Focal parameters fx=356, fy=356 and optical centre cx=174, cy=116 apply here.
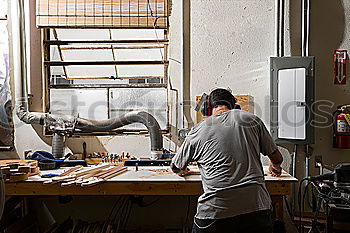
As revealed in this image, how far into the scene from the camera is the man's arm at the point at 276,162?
2.12m

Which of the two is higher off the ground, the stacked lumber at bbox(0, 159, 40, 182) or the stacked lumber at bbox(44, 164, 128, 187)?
the stacked lumber at bbox(0, 159, 40, 182)

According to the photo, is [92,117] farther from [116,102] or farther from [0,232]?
[0,232]

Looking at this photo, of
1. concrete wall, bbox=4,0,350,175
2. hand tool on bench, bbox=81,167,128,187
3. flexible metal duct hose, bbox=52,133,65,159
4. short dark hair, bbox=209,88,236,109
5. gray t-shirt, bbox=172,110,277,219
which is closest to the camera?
gray t-shirt, bbox=172,110,277,219

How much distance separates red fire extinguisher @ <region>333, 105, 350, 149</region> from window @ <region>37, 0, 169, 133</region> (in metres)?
1.50

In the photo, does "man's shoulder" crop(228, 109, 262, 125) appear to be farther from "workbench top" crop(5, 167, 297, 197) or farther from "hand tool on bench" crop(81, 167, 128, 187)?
"hand tool on bench" crop(81, 167, 128, 187)

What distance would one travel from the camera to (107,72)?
332 cm

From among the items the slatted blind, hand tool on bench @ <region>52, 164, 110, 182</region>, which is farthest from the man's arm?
the slatted blind

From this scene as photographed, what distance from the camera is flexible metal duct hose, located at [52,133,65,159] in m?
3.00

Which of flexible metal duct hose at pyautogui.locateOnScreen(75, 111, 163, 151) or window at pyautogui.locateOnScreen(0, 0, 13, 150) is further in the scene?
window at pyautogui.locateOnScreen(0, 0, 13, 150)

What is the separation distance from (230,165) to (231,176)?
0.06m

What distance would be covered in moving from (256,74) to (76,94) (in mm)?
1667

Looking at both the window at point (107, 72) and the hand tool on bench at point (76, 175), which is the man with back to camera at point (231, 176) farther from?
the window at point (107, 72)

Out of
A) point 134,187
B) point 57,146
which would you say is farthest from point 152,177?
point 57,146

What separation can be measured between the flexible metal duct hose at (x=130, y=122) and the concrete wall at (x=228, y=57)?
0.60 feet
